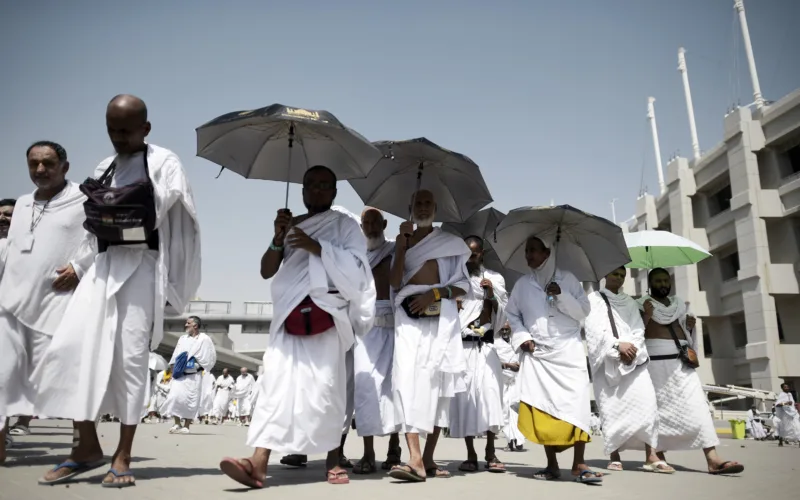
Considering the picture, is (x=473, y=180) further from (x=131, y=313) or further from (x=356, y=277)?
(x=131, y=313)

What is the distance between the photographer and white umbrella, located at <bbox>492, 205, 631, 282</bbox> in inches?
263

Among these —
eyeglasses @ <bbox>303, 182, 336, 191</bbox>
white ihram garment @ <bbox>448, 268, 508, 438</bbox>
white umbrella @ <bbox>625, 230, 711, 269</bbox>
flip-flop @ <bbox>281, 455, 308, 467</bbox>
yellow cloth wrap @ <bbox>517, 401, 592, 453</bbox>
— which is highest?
white umbrella @ <bbox>625, 230, 711, 269</bbox>

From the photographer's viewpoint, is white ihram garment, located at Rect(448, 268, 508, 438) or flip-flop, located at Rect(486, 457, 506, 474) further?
white ihram garment, located at Rect(448, 268, 508, 438)

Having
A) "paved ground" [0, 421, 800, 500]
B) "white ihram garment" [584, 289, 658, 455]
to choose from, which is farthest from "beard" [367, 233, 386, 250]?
"white ihram garment" [584, 289, 658, 455]

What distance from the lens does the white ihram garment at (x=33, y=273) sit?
17.6 ft

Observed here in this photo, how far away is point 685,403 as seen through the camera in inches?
292

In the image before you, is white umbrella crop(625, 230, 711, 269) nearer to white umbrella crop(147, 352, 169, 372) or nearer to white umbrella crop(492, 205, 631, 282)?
white umbrella crop(492, 205, 631, 282)

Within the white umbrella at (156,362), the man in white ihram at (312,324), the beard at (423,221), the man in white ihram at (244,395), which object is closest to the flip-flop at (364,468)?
the man in white ihram at (312,324)

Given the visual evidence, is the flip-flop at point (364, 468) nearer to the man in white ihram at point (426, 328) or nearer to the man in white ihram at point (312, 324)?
the man in white ihram at point (426, 328)

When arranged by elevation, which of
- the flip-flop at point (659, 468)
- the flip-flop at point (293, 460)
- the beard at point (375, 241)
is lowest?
the flip-flop at point (659, 468)

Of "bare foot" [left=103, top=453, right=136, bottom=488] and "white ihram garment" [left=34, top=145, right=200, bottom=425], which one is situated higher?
"white ihram garment" [left=34, top=145, right=200, bottom=425]

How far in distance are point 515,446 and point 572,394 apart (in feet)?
19.7

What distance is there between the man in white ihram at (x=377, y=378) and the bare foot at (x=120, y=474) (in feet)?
6.97

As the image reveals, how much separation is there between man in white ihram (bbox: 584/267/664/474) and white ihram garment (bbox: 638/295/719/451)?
328 millimetres
